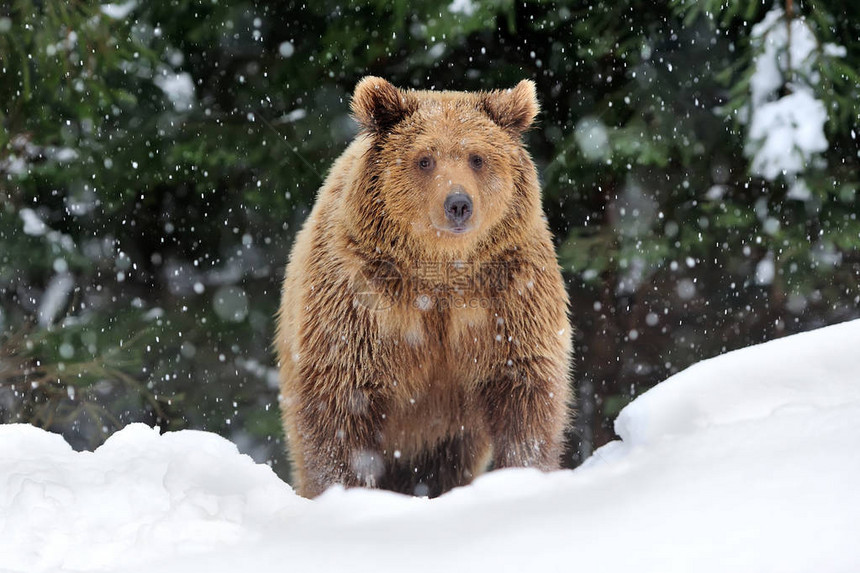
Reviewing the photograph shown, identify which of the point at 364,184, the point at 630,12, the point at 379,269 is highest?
the point at 630,12

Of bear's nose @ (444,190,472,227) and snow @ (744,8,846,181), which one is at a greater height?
snow @ (744,8,846,181)

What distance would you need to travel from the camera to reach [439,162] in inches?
165

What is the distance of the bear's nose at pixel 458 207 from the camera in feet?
13.1

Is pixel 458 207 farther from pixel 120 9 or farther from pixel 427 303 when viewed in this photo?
pixel 120 9

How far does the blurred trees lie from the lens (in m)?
6.16

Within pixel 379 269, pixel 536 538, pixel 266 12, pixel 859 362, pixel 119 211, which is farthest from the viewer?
pixel 119 211

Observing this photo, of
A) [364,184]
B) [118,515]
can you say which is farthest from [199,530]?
[364,184]

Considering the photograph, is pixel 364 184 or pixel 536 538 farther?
pixel 364 184

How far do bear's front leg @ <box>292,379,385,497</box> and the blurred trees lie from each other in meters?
2.50

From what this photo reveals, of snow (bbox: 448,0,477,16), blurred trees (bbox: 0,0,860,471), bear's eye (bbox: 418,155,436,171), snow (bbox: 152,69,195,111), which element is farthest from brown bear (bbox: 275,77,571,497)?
snow (bbox: 152,69,195,111)

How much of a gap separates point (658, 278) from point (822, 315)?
55.0 inches

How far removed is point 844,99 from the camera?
5617mm

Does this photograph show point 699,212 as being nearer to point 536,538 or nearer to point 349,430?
point 349,430

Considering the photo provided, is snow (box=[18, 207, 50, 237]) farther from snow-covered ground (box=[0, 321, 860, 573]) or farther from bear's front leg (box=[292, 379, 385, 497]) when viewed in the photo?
snow-covered ground (box=[0, 321, 860, 573])
